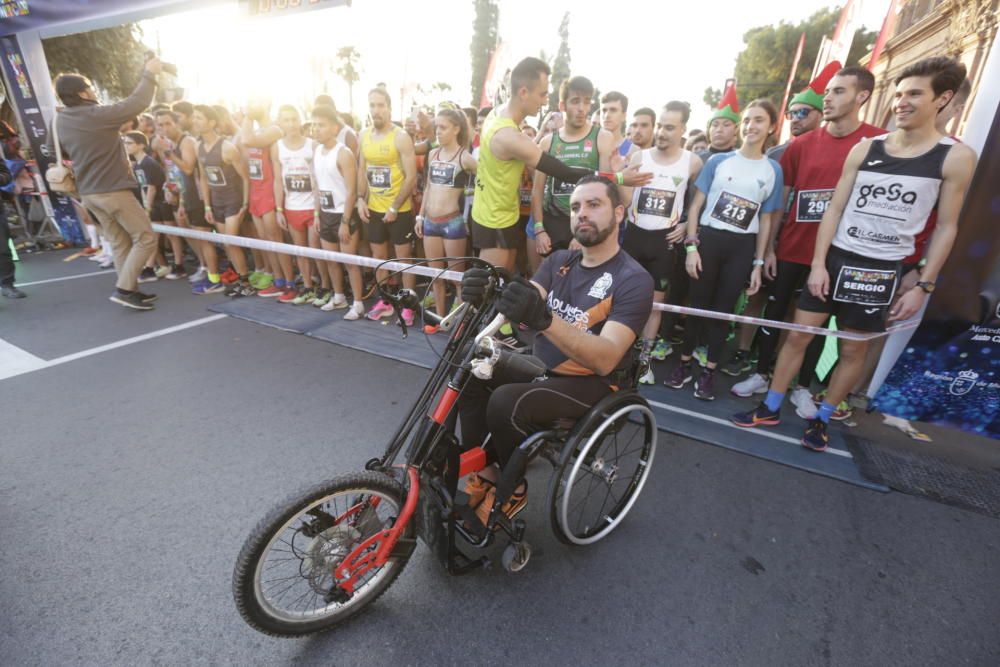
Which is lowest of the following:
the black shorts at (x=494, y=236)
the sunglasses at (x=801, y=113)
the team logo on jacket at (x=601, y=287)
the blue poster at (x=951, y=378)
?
the blue poster at (x=951, y=378)

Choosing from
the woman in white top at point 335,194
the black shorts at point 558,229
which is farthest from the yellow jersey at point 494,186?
the woman in white top at point 335,194

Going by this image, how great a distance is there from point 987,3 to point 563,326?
1651 centimetres

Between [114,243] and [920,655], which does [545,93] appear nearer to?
[920,655]

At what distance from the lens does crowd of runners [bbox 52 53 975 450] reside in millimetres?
2457

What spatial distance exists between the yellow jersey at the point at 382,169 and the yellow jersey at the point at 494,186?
1124 mm

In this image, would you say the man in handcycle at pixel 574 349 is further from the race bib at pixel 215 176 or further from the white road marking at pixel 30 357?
the race bib at pixel 215 176

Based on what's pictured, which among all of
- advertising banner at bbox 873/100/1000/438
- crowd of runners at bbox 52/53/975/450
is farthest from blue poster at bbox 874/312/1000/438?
crowd of runners at bbox 52/53/975/450

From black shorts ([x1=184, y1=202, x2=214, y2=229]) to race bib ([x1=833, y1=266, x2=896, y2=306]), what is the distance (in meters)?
6.53

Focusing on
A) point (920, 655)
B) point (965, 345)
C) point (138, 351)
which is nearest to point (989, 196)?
point (965, 345)

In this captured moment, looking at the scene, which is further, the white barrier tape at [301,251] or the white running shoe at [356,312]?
the white running shoe at [356,312]

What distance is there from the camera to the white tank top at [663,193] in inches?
130

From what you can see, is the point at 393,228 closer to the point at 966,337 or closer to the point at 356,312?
the point at 356,312

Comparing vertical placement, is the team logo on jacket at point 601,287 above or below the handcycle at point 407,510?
above

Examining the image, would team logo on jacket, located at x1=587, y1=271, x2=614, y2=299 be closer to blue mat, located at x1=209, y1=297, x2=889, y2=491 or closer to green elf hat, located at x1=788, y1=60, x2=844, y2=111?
blue mat, located at x1=209, y1=297, x2=889, y2=491
